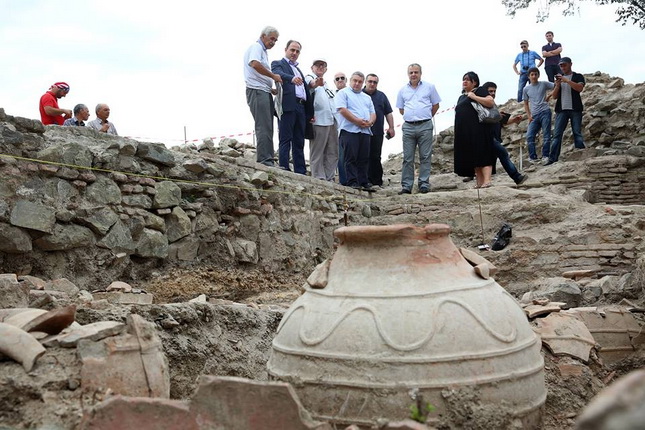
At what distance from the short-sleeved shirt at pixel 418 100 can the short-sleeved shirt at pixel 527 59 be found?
219 inches

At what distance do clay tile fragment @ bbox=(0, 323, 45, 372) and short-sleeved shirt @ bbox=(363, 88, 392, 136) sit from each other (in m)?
8.46

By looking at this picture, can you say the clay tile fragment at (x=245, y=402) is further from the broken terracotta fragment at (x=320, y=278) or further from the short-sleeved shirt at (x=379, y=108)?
the short-sleeved shirt at (x=379, y=108)

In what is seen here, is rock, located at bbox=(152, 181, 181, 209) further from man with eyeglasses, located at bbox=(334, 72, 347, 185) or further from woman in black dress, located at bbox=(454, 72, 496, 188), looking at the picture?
woman in black dress, located at bbox=(454, 72, 496, 188)

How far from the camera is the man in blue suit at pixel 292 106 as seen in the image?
912cm

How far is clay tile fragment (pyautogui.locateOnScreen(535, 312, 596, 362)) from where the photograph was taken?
4605 millimetres

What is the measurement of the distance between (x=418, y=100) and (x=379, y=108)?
3.09 ft

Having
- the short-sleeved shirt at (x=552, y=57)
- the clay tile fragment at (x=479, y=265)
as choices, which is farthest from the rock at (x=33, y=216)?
the short-sleeved shirt at (x=552, y=57)

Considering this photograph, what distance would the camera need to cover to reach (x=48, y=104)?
7.51 meters

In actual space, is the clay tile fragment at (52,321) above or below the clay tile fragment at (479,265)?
below

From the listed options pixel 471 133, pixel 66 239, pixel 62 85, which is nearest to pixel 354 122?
pixel 471 133

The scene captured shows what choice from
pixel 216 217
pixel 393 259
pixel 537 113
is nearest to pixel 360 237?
pixel 393 259

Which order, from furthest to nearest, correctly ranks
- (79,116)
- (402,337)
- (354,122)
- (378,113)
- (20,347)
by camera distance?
(378,113)
(354,122)
(79,116)
(20,347)
(402,337)

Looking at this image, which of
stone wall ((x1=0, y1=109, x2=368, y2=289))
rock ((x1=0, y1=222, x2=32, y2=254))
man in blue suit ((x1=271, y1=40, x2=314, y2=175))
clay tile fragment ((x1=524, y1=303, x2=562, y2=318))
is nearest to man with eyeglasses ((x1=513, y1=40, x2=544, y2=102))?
man in blue suit ((x1=271, y1=40, x2=314, y2=175))

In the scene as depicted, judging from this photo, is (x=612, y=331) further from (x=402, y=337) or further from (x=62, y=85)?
(x=62, y=85)
